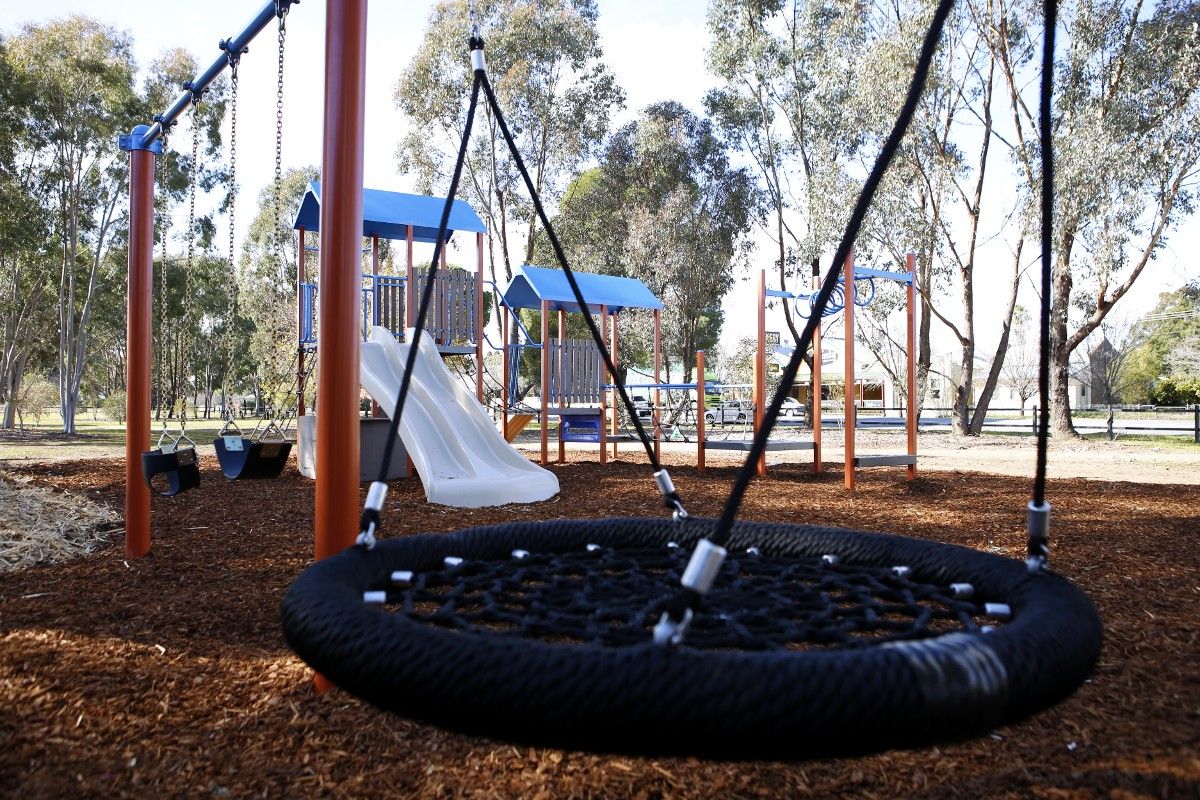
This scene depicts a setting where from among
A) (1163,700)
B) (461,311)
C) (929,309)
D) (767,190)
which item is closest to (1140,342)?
(767,190)

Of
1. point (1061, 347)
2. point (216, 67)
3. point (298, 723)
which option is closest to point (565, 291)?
point (216, 67)

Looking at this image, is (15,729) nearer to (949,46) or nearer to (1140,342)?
(949,46)

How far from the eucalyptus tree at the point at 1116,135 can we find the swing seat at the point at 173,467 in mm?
13291

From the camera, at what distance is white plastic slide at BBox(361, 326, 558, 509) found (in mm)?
5297

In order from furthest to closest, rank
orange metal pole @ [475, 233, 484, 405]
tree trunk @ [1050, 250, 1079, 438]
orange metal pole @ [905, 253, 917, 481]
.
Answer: tree trunk @ [1050, 250, 1079, 438]
orange metal pole @ [475, 233, 484, 405]
orange metal pole @ [905, 253, 917, 481]

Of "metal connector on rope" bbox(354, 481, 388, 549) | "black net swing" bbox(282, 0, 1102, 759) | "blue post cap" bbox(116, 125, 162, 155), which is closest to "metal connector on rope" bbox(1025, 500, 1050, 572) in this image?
"black net swing" bbox(282, 0, 1102, 759)

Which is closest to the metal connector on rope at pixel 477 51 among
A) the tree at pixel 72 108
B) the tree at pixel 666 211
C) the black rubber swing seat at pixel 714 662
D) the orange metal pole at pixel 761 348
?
the black rubber swing seat at pixel 714 662

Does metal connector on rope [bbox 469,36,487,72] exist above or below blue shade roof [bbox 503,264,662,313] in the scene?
below

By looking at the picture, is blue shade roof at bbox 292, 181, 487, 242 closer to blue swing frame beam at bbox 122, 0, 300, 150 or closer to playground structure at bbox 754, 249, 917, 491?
playground structure at bbox 754, 249, 917, 491

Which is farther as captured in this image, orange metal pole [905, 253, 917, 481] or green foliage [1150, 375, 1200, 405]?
green foliage [1150, 375, 1200, 405]

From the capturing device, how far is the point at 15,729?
169 centimetres

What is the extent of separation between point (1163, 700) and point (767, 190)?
22.0m

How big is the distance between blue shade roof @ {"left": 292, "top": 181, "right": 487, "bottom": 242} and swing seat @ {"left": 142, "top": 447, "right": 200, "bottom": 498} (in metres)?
4.68

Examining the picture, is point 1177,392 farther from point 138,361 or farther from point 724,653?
point 724,653
